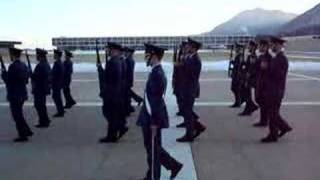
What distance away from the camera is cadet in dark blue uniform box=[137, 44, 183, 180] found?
8.41m

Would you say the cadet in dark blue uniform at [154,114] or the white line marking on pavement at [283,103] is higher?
the cadet in dark blue uniform at [154,114]

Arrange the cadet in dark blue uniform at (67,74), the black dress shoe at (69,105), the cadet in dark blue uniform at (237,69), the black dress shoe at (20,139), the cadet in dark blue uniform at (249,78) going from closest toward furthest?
the black dress shoe at (20,139), the cadet in dark blue uniform at (249,78), the cadet in dark blue uniform at (237,69), the cadet in dark blue uniform at (67,74), the black dress shoe at (69,105)

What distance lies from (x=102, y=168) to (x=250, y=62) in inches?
250

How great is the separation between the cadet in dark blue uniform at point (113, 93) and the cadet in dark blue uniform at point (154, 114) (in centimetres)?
323

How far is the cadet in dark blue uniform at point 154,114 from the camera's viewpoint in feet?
27.6

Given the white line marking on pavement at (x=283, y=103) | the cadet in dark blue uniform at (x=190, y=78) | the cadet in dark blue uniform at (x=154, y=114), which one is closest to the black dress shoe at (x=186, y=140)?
the cadet in dark blue uniform at (x=190, y=78)

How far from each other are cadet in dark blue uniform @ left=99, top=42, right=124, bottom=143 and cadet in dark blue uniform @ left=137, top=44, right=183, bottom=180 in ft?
10.6

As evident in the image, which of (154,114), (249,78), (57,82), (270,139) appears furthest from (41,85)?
(154,114)

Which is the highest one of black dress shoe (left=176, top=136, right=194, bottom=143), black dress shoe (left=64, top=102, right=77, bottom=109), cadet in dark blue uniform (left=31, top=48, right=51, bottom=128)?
cadet in dark blue uniform (left=31, top=48, right=51, bottom=128)

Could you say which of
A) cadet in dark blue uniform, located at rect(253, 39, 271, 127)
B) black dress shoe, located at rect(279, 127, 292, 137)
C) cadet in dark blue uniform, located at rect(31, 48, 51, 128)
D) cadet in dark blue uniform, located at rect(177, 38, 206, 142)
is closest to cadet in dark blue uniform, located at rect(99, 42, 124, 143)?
cadet in dark blue uniform, located at rect(177, 38, 206, 142)

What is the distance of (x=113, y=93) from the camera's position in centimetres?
1195

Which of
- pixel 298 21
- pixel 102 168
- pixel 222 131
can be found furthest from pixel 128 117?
pixel 298 21

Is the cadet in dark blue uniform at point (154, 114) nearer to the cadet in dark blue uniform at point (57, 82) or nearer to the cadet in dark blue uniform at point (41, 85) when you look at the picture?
the cadet in dark blue uniform at point (41, 85)

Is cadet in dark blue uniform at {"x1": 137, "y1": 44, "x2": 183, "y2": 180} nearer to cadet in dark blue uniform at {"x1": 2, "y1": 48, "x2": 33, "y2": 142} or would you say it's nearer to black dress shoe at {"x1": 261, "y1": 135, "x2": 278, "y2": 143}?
black dress shoe at {"x1": 261, "y1": 135, "x2": 278, "y2": 143}
